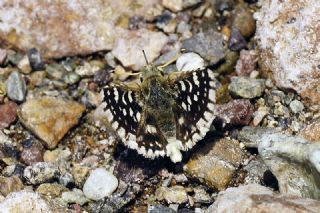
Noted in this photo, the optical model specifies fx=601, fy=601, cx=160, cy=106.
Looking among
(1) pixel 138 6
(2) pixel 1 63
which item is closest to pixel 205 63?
(1) pixel 138 6

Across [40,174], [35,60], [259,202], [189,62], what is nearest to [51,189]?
[40,174]

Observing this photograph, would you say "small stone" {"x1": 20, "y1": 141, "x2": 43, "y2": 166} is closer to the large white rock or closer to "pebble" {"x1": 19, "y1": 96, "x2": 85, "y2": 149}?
"pebble" {"x1": 19, "y1": 96, "x2": 85, "y2": 149}

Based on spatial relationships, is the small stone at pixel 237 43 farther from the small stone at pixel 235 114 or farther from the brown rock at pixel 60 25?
the brown rock at pixel 60 25

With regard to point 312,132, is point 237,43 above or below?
above

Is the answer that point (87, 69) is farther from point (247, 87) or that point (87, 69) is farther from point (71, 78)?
point (247, 87)

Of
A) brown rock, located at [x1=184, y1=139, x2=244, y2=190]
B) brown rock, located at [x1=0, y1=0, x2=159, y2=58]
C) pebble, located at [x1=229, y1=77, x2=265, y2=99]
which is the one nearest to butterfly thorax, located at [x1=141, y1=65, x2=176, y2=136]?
brown rock, located at [x1=184, y1=139, x2=244, y2=190]

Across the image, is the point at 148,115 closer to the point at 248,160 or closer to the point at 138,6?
the point at 248,160
